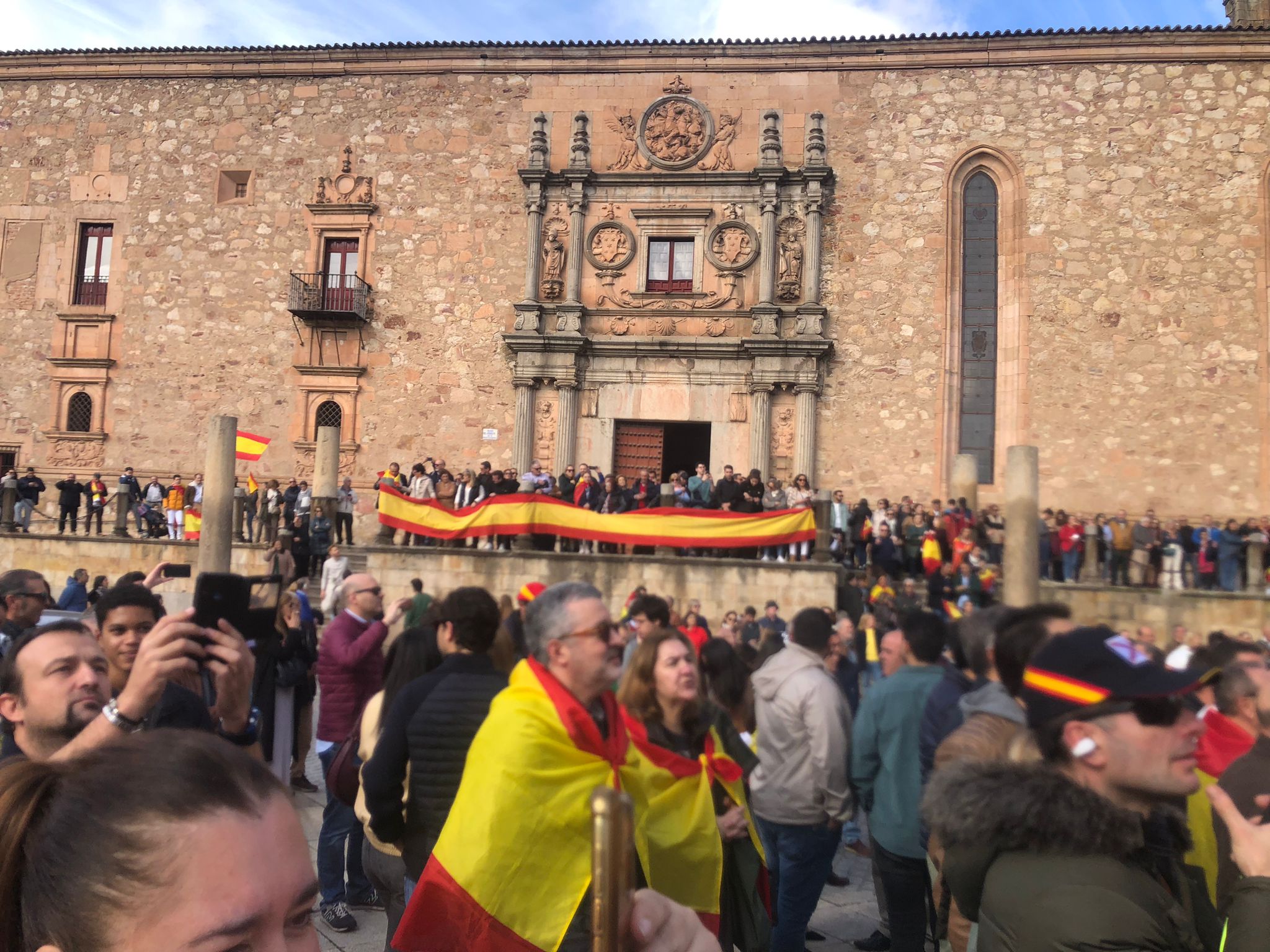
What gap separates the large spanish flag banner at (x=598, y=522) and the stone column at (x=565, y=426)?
4.80 m

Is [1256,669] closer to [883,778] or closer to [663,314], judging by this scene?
[883,778]

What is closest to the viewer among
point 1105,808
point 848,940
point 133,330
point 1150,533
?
point 1105,808

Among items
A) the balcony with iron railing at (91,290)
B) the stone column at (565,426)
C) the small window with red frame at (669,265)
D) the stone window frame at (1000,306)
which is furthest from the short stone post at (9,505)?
the stone window frame at (1000,306)

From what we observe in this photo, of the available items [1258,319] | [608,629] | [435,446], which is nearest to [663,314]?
[435,446]

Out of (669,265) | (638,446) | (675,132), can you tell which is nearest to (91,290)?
(638,446)

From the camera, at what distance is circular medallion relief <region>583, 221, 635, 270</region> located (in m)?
23.0

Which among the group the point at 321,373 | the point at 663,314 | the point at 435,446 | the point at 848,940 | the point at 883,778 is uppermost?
the point at 663,314

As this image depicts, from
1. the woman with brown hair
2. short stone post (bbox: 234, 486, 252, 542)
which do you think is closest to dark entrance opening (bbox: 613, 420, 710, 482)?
short stone post (bbox: 234, 486, 252, 542)

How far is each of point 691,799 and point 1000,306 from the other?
20.6m

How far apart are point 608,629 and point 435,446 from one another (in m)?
20.3

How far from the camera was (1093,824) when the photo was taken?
7.25 feet

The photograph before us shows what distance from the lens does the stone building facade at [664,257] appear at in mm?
21188

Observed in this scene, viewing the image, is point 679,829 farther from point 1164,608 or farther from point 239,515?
point 239,515

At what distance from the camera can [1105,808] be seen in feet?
7.35
